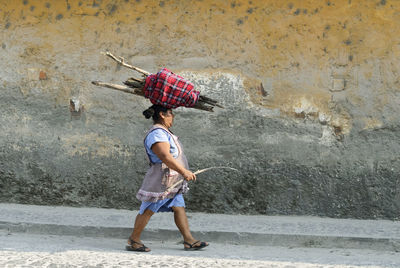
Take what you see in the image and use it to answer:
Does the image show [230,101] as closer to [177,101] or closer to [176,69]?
[176,69]

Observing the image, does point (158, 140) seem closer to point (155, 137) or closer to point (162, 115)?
point (155, 137)

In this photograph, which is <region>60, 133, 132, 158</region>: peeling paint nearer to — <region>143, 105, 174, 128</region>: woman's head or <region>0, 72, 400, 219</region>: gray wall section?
<region>0, 72, 400, 219</region>: gray wall section

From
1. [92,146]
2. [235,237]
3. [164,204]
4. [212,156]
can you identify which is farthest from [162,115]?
[92,146]

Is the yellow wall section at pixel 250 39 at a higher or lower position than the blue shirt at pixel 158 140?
higher

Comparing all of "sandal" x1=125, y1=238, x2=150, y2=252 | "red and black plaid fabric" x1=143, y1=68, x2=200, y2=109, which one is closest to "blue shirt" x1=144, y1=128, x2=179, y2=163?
"red and black plaid fabric" x1=143, y1=68, x2=200, y2=109

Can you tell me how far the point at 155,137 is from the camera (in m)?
4.73

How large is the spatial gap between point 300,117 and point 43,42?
9.65 ft

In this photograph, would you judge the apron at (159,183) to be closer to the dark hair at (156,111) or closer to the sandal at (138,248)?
the dark hair at (156,111)

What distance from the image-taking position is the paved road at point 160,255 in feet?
13.8

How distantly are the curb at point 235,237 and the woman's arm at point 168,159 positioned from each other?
993 millimetres

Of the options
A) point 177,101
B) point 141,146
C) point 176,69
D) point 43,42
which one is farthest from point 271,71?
point 43,42

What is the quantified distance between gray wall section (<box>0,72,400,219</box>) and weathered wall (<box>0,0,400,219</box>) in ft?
0.04

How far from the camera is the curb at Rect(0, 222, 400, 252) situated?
17.5 feet

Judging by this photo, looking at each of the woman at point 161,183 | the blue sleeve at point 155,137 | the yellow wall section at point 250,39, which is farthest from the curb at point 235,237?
the yellow wall section at point 250,39
